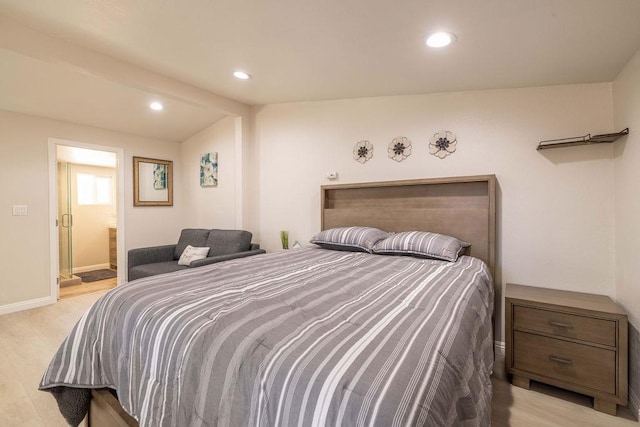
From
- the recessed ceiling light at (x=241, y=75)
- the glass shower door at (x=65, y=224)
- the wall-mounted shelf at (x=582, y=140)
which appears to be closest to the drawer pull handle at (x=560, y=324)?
the wall-mounted shelf at (x=582, y=140)

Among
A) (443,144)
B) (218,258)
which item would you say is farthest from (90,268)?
(443,144)

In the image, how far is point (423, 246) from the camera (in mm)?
2334

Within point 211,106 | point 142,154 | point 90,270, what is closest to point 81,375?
point 211,106

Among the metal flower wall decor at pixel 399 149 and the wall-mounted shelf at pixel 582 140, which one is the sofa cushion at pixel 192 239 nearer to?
the metal flower wall decor at pixel 399 149

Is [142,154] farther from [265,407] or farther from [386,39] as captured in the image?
[265,407]

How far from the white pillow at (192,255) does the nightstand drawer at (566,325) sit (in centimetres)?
314

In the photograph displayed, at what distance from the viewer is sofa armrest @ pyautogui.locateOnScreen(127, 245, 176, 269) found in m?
3.56

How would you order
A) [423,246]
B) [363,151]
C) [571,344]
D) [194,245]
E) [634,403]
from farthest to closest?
[194,245] < [363,151] < [423,246] < [571,344] < [634,403]

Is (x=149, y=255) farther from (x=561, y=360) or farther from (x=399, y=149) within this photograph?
(x=561, y=360)

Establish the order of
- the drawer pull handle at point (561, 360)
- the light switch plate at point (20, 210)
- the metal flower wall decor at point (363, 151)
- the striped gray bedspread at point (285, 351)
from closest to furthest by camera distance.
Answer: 1. the striped gray bedspread at point (285, 351)
2. the drawer pull handle at point (561, 360)
3. the metal flower wall decor at point (363, 151)
4. the light switch plate at point (20, 210)

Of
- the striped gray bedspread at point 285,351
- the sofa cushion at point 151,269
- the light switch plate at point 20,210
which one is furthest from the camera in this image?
the light switch plate at point 20,210

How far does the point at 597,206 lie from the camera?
86.2 inches

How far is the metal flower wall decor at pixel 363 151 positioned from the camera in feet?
10.3

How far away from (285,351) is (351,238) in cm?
194
